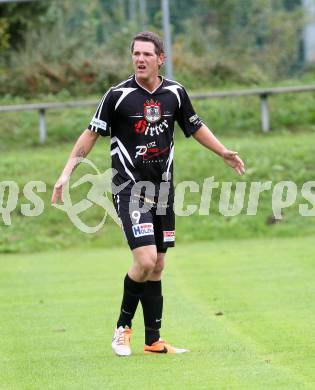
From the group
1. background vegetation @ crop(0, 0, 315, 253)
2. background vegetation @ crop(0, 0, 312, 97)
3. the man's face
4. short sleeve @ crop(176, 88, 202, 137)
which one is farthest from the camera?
background vegetation @ crop(0, 0, 312, 97)

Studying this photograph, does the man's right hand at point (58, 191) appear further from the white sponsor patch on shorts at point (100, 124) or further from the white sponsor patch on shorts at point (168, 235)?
the white sponsor patch on shorts at point (168, 235)

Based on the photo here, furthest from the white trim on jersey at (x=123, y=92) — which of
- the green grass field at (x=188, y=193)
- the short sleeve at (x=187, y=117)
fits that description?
the green grass field at (x=188, y=193)

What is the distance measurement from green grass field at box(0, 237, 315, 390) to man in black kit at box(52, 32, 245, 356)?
1.62 ft

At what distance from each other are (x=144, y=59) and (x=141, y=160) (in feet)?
2.28

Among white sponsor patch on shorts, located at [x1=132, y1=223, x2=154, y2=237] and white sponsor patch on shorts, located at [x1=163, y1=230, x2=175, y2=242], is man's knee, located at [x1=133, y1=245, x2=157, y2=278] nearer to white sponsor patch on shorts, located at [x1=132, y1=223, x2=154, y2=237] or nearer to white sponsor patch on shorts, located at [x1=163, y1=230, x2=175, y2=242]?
white sponsor patch on shorts, located at [x1=132, y1=223, x2=154, y2=237]

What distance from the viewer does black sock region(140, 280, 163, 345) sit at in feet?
24.7

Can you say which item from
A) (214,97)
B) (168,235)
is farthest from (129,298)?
(214,97)

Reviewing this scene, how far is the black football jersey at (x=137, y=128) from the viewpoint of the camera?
7.37m

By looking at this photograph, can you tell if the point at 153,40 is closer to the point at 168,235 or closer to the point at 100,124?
the point at 100,124

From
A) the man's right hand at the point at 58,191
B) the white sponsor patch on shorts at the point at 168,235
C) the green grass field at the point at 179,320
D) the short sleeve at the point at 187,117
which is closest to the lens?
the green grass field at the point at 179,320

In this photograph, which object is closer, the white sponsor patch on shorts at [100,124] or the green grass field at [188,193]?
the white sponsor patch on shorts at [100,124]

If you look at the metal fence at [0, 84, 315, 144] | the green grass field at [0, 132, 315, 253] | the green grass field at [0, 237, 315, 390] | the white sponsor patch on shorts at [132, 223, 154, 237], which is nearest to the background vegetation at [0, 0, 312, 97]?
the metal fence at [0, 84, 315, 144]

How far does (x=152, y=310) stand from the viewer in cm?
757

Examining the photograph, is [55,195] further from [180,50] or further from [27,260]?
[180,50]
